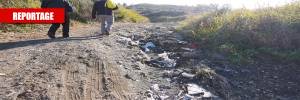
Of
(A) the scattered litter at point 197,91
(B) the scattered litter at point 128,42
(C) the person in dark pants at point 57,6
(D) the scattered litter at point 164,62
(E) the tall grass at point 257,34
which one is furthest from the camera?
(C) the person in dark pants at point 57,6

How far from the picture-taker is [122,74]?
25.9ft

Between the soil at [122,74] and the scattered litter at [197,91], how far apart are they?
0.08 feet

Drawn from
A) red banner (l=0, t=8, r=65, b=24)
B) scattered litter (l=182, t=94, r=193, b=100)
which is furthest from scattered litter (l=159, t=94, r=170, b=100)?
red banner (l=0, t=8, r=65, b=24)

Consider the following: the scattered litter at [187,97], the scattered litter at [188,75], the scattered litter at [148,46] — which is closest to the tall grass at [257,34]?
the scattered litter at [148,46]

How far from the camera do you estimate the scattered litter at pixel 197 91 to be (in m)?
7.22

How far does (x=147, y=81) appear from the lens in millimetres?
7781

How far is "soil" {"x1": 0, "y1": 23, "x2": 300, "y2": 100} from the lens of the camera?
6.69m

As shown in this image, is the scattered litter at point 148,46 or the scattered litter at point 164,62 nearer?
the scattered litter at point 164,62

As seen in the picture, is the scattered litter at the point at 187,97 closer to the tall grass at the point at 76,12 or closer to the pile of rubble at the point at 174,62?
the pile of rubble at the point at 174,62

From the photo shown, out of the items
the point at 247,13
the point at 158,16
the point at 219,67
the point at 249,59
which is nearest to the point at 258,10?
the point at 247,13

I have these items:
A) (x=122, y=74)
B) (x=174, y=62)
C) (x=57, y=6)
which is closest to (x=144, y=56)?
(x=174, y=62)

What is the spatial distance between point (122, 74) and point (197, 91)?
1326 mm

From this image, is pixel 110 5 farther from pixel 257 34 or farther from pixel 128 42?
pixel 257 34

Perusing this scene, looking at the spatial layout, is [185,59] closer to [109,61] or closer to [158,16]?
[109,61]
